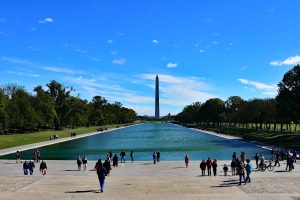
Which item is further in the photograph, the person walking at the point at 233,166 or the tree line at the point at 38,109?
the tree line at the point at 38,109

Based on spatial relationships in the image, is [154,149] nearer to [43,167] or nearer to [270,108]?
[43,167]

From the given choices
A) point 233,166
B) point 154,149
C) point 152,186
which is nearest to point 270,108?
point 154,149

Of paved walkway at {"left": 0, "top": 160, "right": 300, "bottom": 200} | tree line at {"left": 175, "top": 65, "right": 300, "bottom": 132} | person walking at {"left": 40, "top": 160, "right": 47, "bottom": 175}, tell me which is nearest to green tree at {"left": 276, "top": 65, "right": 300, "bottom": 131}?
tree line at {"left": 175, "top": 65, "right": 300, "bottom": 132}

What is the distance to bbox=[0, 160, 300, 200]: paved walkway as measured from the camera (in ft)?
73.8

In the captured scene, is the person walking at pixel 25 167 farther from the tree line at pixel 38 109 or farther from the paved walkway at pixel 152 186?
the tree line at pixel 38 109

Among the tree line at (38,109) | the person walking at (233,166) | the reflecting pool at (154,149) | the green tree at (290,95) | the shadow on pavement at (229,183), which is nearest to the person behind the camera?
the shadow on pavement at (229,183)

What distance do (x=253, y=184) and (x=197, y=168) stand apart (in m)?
10.2

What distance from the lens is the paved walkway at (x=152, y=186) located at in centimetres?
2250

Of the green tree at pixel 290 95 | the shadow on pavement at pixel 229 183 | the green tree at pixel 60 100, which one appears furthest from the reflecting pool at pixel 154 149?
the green tree at pixel 60 100

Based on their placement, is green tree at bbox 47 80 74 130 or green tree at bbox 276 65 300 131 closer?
green tree at bbox 276 65 300 131

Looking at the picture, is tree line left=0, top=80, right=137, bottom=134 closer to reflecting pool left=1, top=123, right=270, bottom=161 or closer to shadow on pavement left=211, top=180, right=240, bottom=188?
reflecting pool left=1, top=123, right=270, bottom=161

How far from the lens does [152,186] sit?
25625mm

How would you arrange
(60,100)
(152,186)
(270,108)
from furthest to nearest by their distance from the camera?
1. (60,100)
2. (270,108)
3. (152,186)

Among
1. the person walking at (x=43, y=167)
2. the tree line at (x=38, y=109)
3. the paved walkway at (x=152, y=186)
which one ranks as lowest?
the paved walkway at (x=152, y=186)
